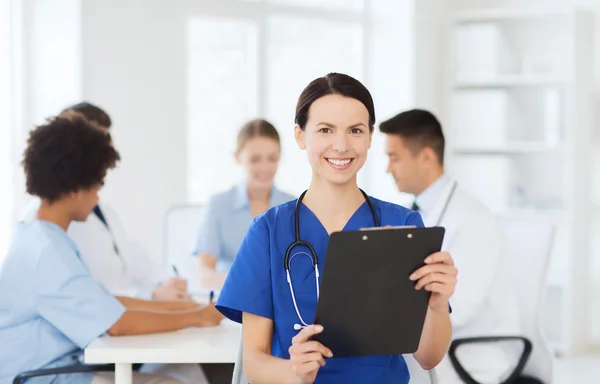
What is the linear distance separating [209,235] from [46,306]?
130cm

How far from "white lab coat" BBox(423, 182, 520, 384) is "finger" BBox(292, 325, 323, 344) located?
3.32 feet

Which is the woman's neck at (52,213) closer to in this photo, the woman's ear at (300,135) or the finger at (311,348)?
the woman's ear at (300,135)

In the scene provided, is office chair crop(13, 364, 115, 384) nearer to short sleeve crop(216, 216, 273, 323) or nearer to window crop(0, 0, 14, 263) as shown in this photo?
short sleeve crop(216, 216, 273, 323)

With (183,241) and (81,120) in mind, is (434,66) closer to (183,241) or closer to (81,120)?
(183,241)

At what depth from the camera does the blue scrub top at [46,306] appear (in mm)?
2191

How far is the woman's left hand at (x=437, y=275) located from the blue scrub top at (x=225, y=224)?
1902mm

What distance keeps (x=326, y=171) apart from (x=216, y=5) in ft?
11.5

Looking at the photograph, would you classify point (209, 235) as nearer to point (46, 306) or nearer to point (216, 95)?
point (46, 306)

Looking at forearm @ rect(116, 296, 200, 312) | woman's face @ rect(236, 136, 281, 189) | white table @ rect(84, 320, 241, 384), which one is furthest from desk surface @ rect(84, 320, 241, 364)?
woman's face @ rect(236, 136, 281, 189)

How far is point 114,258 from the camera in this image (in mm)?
3002

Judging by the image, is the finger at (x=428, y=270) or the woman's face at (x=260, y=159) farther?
the woman's face at (x=260, y=159)

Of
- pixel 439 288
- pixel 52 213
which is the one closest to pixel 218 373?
pixel 52 213

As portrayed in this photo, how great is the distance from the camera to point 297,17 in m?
5.50

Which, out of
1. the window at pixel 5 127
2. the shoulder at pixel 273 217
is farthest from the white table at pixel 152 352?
the window at pixel 5 127
